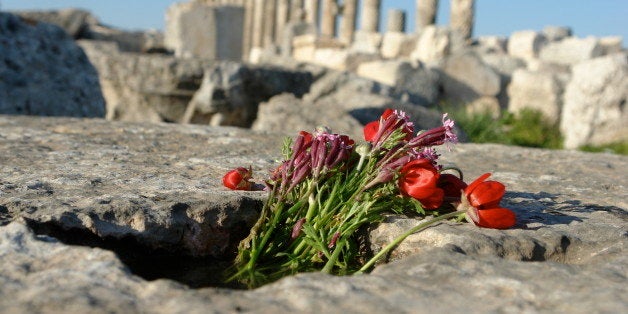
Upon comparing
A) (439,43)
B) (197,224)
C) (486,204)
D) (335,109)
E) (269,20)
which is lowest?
(335,109)

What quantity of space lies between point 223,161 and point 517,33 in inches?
567

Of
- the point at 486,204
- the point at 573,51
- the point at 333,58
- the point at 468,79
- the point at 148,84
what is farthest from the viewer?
the point at 333,58

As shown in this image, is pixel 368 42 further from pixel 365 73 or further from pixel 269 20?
pixel 269 20

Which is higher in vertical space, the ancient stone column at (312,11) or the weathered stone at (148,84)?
the ancient stone column at (312,11)

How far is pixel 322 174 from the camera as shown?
143 centimetres

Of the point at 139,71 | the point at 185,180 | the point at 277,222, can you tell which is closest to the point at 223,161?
the point at 185,180

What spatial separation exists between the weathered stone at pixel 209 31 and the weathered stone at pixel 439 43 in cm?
467

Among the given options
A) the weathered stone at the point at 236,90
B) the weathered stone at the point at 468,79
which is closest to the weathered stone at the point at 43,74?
the weathered stone at the point at 236,90

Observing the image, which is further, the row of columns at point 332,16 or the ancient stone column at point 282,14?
the ancient stone column at point 282,14

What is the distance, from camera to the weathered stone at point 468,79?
10.5m

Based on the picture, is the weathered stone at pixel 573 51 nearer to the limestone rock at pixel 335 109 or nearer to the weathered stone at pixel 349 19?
the limestone rock at pixel 335 109

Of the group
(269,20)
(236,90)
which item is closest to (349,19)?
(269,20)

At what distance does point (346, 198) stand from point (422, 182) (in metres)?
0.18

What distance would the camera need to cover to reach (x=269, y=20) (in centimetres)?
2891
